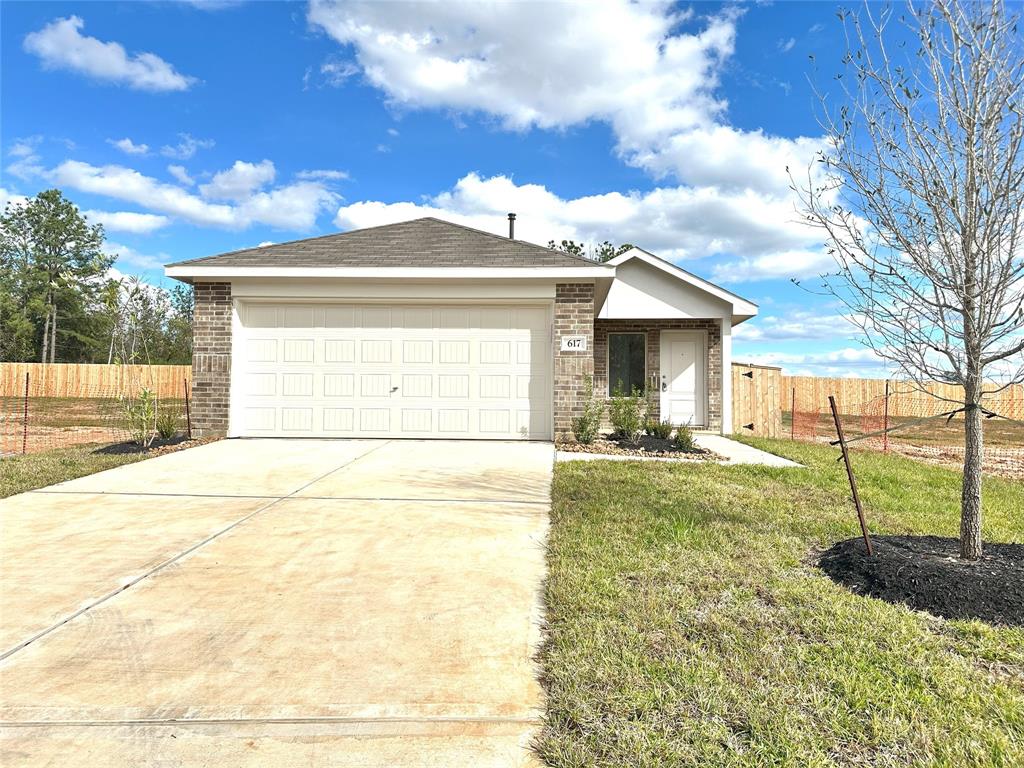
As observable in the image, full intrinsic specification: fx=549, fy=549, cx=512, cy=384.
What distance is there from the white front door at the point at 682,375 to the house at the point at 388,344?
425 centimetres

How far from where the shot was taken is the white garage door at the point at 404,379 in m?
9.51

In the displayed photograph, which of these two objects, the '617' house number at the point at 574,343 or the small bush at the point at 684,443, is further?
the '617' house number at the point at 574,343

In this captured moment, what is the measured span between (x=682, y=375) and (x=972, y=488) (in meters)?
10.0

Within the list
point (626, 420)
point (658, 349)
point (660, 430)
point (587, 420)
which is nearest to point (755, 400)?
point (658, 349)

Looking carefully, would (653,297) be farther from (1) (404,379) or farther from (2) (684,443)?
(1) (404,379)

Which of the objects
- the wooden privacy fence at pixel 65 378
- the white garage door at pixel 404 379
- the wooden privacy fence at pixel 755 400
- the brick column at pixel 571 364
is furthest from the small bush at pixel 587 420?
the wooden privacy fence at pixel 65 378

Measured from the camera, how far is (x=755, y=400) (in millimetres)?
13500

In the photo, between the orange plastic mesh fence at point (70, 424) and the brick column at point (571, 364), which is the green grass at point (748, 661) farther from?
the orange plastic mesh fence at point (70, 424)

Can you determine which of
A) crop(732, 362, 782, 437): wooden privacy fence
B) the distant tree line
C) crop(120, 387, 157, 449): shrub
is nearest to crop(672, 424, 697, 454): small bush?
crop(732, 362, 782, 437): wooden privacy fence

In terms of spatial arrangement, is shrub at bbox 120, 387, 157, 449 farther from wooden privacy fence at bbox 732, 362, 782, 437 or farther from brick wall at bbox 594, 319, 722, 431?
wooden privacy fence at bbox 732, 362, 782, 437

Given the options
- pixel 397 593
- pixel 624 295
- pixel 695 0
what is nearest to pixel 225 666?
pixel 397 593

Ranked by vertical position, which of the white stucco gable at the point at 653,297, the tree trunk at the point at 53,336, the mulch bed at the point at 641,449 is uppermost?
the tree trunk at the point at 53,336

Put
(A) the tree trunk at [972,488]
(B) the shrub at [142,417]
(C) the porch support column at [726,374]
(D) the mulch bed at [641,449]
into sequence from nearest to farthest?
(A) the tree trunk at [972,488]
(B) the shrub at [142,417]
(D) the mulch bed at [641,449]
(C) the porch support column at [726,374]

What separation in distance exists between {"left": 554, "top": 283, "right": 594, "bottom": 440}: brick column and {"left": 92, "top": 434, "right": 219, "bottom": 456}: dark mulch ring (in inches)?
230
